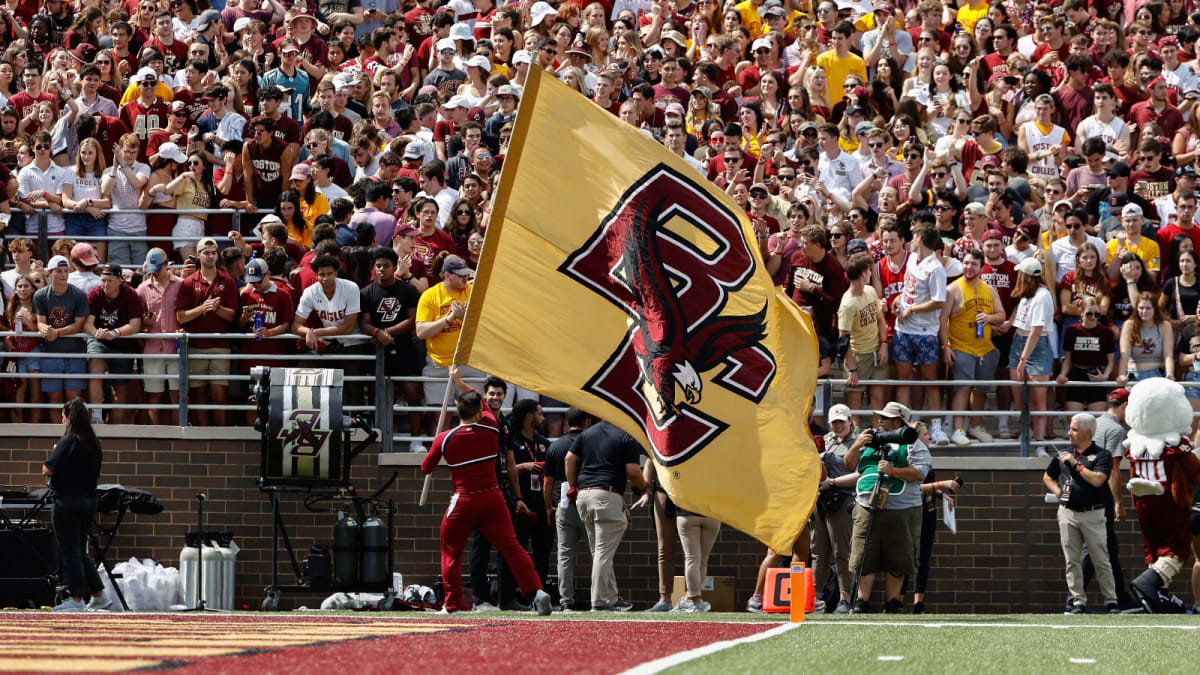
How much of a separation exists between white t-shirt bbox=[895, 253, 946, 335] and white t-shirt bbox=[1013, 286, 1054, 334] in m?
0.75

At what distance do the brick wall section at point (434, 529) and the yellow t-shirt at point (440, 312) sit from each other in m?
1.01

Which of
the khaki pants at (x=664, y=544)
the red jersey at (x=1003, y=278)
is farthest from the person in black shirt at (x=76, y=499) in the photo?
the red jersey at (x=1003, y=278)

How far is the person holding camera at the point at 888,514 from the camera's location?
14.8 metres

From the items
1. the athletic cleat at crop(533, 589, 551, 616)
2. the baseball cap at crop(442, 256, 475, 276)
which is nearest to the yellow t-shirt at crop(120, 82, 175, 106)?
the baseball cap at crop(442, 256, 475, 276)

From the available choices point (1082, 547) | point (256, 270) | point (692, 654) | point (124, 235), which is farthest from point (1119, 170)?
point (692, 654)

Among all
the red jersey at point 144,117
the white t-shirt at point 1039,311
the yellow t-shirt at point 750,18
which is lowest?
the white t-shirt at point 1039,311

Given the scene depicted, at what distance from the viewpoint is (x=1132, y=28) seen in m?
21.0

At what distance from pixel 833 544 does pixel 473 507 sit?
3.35 m

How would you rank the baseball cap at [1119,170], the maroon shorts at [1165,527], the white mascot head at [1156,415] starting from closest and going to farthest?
the white mascot head at [1156,415]
the maroon shorts at [1165,527]
the baseball cap at [1119,170]

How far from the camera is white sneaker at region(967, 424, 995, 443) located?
16359mm

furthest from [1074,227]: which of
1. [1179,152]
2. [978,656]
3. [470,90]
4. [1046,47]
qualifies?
[978,656]

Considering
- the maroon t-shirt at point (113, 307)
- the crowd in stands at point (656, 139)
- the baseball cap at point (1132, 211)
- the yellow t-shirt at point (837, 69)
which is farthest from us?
the yellow t-shirt at point (837, 69)

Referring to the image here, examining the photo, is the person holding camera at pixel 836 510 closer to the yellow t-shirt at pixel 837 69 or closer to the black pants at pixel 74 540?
the black pants at pixel 74 540

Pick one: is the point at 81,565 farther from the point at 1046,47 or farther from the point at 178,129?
the point at 1046,47
